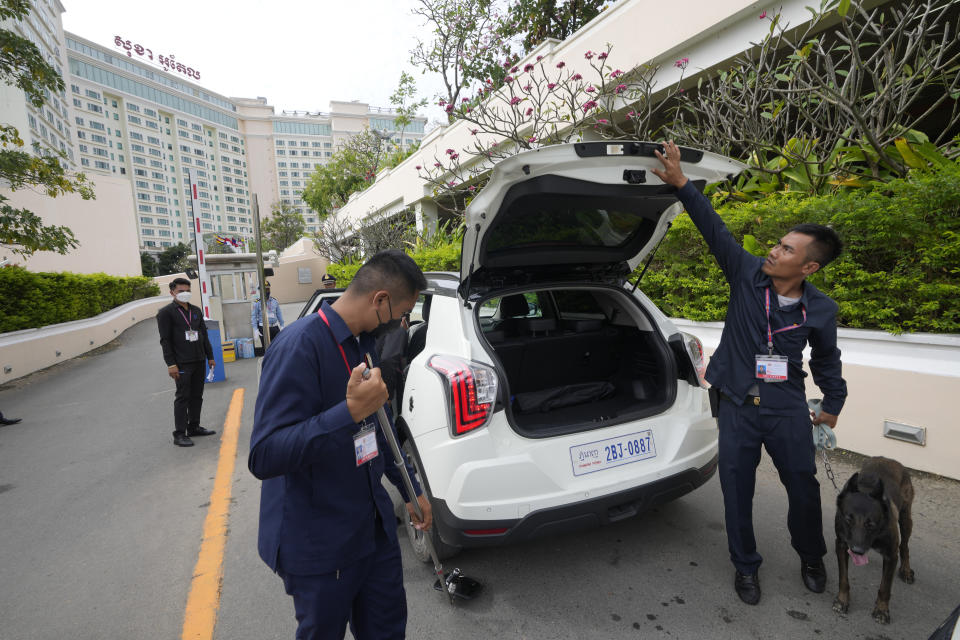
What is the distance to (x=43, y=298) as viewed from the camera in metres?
10.4

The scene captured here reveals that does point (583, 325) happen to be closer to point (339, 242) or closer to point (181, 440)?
point (181, 440)

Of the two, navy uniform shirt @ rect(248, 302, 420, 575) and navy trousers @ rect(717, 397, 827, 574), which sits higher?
navy uniform shirt @ rect(248, 302, 420, 575)

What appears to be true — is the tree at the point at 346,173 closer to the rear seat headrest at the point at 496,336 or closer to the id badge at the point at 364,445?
the rear seat headrest at the point at 496,336

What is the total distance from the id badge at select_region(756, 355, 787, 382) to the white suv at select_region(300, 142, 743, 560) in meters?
0.55

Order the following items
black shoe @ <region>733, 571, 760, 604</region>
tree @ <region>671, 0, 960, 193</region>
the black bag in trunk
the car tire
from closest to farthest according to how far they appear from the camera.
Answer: black shoe @ <region>733, 571, 760, 604</region> → the car tire → the black bag in trunk → tree @ <region>671, 0, 960, 193</region>

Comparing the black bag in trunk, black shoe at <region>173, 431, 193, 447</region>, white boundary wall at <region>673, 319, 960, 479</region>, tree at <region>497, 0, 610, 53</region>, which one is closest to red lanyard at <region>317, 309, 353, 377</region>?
the black bag in trunk

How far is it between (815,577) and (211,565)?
334cm

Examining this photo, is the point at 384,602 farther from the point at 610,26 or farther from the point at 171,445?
the point at 610,26

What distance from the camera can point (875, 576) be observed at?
8.13ft

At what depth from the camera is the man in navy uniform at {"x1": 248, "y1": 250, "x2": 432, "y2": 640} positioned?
1.28m

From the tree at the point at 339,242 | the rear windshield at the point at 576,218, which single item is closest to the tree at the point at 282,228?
the tree at the point at 339,242

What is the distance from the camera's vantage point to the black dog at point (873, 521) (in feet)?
6.82

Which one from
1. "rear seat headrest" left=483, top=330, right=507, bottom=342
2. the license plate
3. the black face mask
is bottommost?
the license plate

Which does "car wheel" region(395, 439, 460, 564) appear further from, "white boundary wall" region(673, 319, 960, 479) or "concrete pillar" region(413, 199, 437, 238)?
"concrete pillar" region(413, 199, 437, 238)
